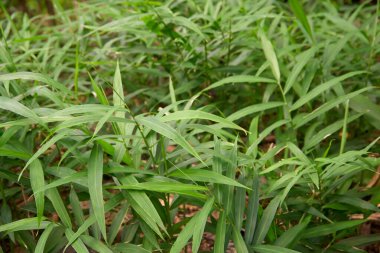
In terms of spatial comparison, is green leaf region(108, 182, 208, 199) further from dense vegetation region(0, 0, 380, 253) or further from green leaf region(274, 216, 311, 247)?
green leaf region(274, 216, 311, 247)

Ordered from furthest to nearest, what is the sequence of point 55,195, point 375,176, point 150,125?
point 375,176, point 55,195, point 150,125

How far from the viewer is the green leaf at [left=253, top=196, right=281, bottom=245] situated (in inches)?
44.6

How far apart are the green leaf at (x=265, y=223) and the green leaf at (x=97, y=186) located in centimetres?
37

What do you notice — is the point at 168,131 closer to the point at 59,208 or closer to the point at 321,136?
the point at 59,208

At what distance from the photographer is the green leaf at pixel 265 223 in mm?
1132

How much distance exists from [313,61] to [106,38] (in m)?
1.20

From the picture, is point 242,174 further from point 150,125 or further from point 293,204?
point 150,125

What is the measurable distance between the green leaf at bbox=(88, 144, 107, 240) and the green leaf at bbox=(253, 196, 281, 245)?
1.21ft

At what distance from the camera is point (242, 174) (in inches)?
47.1

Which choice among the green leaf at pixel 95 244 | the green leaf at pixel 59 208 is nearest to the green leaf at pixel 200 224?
the green leaf at pixel 95 244

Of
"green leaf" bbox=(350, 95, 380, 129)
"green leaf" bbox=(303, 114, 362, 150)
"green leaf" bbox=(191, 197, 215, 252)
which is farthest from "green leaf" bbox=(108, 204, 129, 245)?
"green leaf" bbox=(350, 95, 380, 129)

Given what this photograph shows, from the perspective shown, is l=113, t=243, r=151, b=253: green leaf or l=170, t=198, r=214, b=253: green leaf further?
l=113, t=243, r=151, b=253: green leaf

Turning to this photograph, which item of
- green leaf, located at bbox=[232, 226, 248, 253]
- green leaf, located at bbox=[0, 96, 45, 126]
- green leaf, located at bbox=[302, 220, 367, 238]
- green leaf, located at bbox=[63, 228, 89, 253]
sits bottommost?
green leaf, located at bbox=[302, 220, 367, 238]

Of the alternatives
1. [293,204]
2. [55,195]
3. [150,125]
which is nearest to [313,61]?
[293,204]
